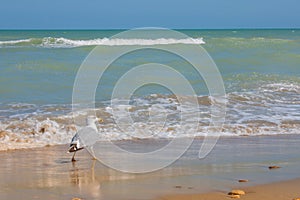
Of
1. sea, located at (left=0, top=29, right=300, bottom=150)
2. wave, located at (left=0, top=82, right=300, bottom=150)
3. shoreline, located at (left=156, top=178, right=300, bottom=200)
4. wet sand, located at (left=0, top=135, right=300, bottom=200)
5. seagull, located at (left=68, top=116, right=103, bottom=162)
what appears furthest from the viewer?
sea, located at (left=0, top=29, right=300, bottom=150)

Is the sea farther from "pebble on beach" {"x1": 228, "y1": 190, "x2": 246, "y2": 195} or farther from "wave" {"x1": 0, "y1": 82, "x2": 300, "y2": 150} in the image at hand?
"pebble on beach" {"x1": 228, "y1": 190, "x2": 246, "y2": 195}

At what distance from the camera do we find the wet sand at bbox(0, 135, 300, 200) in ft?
15.7

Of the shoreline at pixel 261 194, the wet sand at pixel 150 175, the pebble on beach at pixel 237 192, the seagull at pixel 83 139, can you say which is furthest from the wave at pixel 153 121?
the pebble on beach at pixel 237 192

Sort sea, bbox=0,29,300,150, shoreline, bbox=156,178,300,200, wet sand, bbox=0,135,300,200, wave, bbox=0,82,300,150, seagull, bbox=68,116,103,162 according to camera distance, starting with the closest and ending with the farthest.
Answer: shoreline, bbox=156,178,300,200, wet sand, bbox=0,135,300,200, seagull, bbox=68,116,103,162, wave, bbox=0,82,300,150, sea, bbox=0,29,300,150

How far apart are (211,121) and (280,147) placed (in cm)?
213

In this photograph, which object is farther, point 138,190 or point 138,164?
point 138,164

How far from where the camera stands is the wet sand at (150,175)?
15.7 ft

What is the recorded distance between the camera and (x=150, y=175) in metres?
5.53

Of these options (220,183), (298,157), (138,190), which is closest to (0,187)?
(138,190)

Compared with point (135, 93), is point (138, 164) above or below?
below

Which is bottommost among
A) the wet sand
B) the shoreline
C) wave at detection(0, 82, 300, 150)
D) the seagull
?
the shoreline

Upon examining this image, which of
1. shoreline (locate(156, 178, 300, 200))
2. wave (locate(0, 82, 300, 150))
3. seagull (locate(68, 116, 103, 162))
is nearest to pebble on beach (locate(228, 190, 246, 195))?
shoreline (locate(156, 178, 300, 200))

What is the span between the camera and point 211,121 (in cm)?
909

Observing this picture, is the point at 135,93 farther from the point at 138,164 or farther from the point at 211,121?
the point at 138,164
